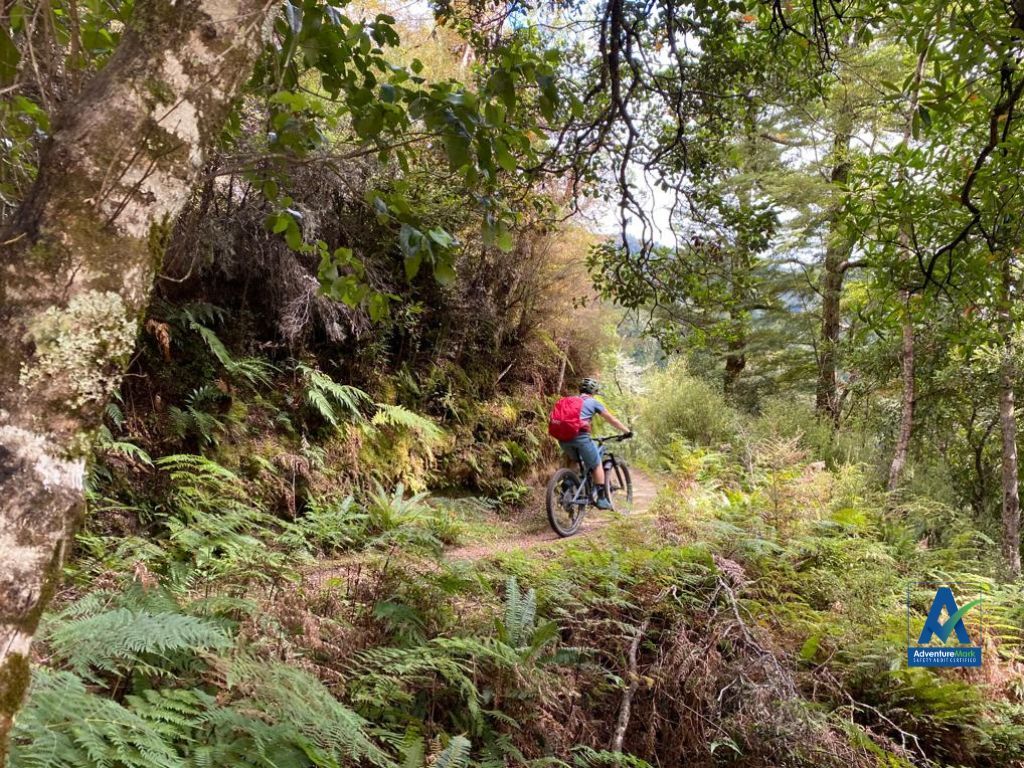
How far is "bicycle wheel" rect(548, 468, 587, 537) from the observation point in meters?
7.52

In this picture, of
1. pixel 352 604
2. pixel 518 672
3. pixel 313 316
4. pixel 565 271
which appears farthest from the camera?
pixel 565 271

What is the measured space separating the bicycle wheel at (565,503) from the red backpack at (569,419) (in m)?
0.51

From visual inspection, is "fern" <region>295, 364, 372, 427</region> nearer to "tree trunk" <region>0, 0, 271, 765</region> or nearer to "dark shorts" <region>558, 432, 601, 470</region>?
"dark shorts" <region>558, 432, 601, 470</region>

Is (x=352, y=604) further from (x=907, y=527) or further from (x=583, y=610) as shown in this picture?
(x=907, y=527)

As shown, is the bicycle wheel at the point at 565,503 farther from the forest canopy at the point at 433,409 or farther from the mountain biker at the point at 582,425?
the forest canopy at the point at 433,409

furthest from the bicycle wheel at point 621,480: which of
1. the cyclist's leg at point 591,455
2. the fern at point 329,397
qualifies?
the fern at point 329,397

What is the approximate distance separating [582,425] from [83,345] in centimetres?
679

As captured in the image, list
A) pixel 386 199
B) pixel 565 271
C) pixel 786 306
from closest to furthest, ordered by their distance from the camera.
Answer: pixel 386 199
pixel 565 271
pixel 786 306

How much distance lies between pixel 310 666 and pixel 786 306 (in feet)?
53.6

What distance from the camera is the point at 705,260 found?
479 cm

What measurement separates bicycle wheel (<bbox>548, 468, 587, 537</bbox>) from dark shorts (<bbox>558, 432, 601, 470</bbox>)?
258 mm

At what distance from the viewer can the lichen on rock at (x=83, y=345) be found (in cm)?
109

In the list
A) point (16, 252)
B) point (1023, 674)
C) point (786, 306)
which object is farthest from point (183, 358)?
point (786, 306)

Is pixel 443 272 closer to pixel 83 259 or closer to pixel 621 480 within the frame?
pixel 83 259
